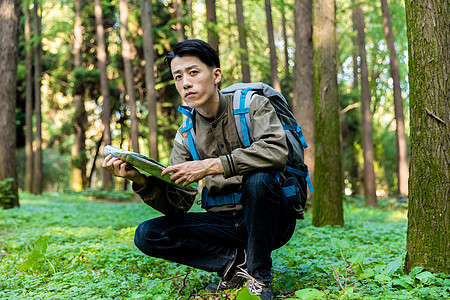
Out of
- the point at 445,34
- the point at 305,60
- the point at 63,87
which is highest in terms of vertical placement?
the point at 63,87

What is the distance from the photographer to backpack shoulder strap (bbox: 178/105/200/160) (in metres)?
3.08

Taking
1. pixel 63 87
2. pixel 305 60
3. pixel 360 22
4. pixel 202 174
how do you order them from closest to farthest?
1. pixel 202 174
2. pixel 305 60
3. pixel 360 22
4. pixel 63 87

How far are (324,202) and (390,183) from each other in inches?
796

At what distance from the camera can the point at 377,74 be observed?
23.2 m

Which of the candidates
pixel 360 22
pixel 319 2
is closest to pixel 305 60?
pixel 319 2

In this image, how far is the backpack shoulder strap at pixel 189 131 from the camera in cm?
308

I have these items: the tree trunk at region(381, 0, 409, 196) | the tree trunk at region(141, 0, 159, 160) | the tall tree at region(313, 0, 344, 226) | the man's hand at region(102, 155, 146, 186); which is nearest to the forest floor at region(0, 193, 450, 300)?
the tall tree at region(313, 0, 344, 226)

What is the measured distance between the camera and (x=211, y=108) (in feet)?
9.83

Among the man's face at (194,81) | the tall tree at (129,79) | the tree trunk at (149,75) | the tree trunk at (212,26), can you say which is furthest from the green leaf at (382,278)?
the tall tree at (129,79)

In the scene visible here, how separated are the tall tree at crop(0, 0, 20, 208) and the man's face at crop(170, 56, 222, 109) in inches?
309

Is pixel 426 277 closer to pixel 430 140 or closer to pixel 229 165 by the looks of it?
pixel 430 140

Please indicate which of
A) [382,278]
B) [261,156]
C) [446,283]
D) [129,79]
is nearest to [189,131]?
[261,156]

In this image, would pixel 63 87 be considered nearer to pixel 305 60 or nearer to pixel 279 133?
pixel 305 60

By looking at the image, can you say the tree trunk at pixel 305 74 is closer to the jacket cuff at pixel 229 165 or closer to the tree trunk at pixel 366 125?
the tree trunk at pixel 366 125
